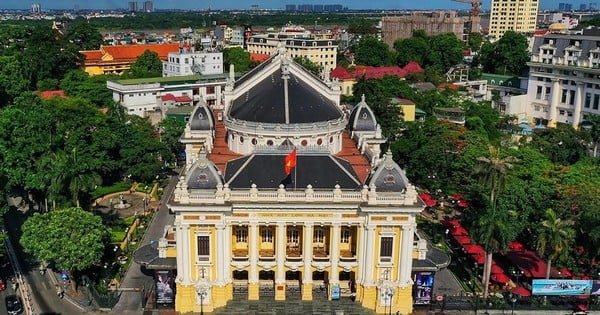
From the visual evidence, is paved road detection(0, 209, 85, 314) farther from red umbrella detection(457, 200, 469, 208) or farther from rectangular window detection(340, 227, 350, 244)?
red umbrella detection(457, 200, 469, 208)

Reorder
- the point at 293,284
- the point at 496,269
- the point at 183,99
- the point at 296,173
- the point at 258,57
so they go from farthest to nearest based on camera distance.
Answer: the point at 258,57
the point at 183,99
the point at 496,269
the point at 293,284
the point at 296,173

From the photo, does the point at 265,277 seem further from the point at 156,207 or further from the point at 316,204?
the point at 156,207

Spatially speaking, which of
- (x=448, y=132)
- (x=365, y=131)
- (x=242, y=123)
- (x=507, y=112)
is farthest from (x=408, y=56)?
(x=242, y=123)

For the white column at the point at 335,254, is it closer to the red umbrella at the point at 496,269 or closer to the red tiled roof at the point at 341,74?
the red umbrella at the point at 496,269

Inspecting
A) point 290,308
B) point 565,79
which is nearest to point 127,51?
point 565,79

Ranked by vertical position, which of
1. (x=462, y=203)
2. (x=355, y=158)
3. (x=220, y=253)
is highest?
(x=355, y=158)

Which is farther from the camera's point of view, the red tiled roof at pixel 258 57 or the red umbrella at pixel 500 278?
the red tiled roof at pixel 258 57

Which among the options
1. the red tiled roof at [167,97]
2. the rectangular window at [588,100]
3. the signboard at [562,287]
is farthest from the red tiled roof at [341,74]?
the signboard at [562,287]

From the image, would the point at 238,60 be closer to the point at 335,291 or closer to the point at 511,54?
the point at 511,54
